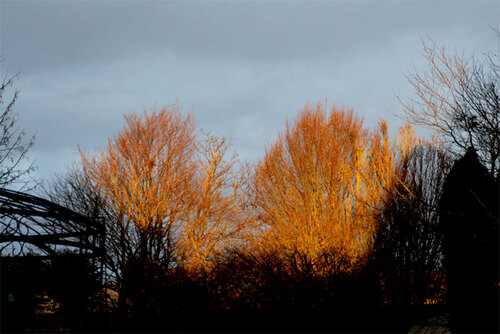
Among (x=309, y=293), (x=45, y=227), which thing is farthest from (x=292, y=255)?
(x=45, y=227)

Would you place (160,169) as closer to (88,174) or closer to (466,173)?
(88,174)

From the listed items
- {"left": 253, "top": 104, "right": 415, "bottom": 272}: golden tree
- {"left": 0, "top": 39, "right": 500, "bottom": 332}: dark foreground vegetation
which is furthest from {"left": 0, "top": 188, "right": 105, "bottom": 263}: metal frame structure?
{"left": 253, "top": 104, "right": 415, "bottom": 272}: golden tree

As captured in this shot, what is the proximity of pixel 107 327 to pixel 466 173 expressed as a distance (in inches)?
272

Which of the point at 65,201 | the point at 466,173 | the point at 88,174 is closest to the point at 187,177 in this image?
the point at 88,174

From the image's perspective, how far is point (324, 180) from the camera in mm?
17438

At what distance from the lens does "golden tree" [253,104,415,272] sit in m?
16.4

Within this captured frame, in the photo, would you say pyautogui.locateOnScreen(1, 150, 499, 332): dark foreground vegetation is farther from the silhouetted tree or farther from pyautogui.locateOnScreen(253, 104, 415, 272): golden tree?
pyautogui.locateOnScreen(253, 104, 415, 272): golden tree

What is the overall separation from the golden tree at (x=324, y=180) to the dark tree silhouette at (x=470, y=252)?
7391 millimetres

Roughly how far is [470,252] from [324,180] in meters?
9.44

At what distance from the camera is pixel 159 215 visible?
53.7 ft

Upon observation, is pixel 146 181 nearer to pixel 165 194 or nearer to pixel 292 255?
pixel 165 194

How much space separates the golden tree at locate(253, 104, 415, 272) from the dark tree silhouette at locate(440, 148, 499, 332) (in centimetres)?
739

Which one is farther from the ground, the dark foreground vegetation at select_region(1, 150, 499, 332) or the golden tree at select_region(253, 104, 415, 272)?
the golden tree at select_region(253, 104, 415, 272)

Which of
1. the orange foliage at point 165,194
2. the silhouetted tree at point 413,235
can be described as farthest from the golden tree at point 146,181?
the silhouetted tree at point 413,235
